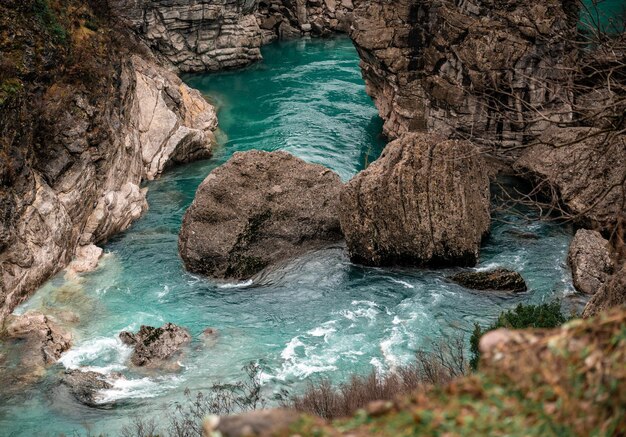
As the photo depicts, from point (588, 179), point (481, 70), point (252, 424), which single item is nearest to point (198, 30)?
point (481, 70)

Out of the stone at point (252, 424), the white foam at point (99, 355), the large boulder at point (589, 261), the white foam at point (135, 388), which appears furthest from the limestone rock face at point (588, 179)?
the stone at point (252, 424)

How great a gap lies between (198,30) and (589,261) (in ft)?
123

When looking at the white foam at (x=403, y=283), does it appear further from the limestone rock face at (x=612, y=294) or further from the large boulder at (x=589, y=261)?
the limestone rock face at (x=612, y=294)

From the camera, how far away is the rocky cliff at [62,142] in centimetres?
2606

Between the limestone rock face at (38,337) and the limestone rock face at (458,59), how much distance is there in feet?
60.7

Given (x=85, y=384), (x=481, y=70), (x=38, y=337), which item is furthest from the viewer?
(x=481, y=70)

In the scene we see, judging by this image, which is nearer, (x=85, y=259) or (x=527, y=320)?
(x=527, y=320)

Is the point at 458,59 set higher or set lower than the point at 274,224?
higher

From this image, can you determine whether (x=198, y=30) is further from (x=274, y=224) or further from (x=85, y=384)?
(x=85, y=384)

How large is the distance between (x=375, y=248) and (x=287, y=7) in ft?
128

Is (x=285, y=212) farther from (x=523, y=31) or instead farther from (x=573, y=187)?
(x=523, y=31)

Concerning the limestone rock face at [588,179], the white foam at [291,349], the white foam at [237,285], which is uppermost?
the limestone rock face at [588,179]

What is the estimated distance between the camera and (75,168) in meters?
29.6

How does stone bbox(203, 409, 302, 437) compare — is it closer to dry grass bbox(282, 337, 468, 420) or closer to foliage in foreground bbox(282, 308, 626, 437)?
foliage in foreground bbox(282, 308, 626, 437)
